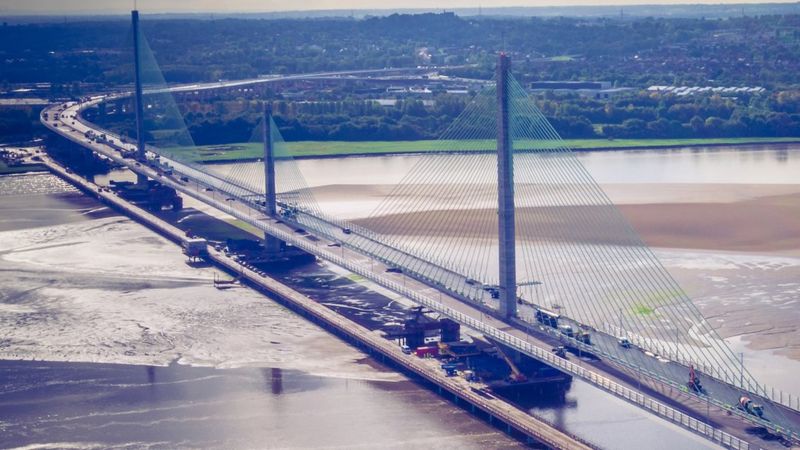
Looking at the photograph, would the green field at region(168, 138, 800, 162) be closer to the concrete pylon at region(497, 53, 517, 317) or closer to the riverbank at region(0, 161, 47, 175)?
the riverbank at region(0, 161, 47, 175)

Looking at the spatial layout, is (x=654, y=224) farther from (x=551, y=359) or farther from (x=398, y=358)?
(x=551, y=359)

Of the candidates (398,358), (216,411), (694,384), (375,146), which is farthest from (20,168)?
(694,384)

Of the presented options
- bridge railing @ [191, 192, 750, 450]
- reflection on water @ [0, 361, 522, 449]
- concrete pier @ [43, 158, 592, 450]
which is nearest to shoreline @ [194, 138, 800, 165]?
concrete pier @ [43, 158, 592, 450]

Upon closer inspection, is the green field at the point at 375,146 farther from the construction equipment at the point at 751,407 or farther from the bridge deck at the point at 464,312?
the construction equipment at the point at 751,407

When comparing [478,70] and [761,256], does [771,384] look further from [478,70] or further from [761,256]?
[478,70]

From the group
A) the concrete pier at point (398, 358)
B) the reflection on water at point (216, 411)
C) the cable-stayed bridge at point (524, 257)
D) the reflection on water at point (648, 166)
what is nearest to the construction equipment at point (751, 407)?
the cable-stayed bridge at point (524, 257)
